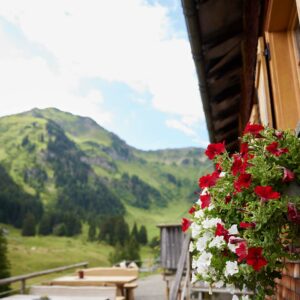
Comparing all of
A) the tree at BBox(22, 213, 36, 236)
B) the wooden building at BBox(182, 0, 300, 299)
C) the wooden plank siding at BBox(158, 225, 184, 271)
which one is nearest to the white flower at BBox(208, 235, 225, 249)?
the wooden building at BBox(182, 0, 300, 299)

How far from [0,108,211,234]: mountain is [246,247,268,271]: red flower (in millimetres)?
76487

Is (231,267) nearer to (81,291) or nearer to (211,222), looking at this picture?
(211,222)

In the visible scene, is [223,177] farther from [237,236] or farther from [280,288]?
[280,288]

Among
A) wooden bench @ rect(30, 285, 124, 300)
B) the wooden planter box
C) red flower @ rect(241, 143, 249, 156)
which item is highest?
red flower @ rect(241, 143, 249, 156)

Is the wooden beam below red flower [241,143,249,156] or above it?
above

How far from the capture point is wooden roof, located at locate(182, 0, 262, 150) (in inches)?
147

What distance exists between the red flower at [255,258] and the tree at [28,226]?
238ft

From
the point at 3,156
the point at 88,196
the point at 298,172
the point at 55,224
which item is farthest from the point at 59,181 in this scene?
the point at 298,172

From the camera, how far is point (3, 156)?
104188 mm

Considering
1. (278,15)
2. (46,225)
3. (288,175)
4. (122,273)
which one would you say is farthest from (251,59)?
(46,225)

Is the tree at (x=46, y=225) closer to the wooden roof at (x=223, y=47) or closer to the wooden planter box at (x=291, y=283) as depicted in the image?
the wooden roof at (x=223, y=47)

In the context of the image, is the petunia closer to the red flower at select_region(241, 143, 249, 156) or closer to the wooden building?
the red flower at select_region(241, 143, 249, 156)

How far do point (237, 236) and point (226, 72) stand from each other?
Result: 372 centimetres

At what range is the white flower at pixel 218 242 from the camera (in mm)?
1887
